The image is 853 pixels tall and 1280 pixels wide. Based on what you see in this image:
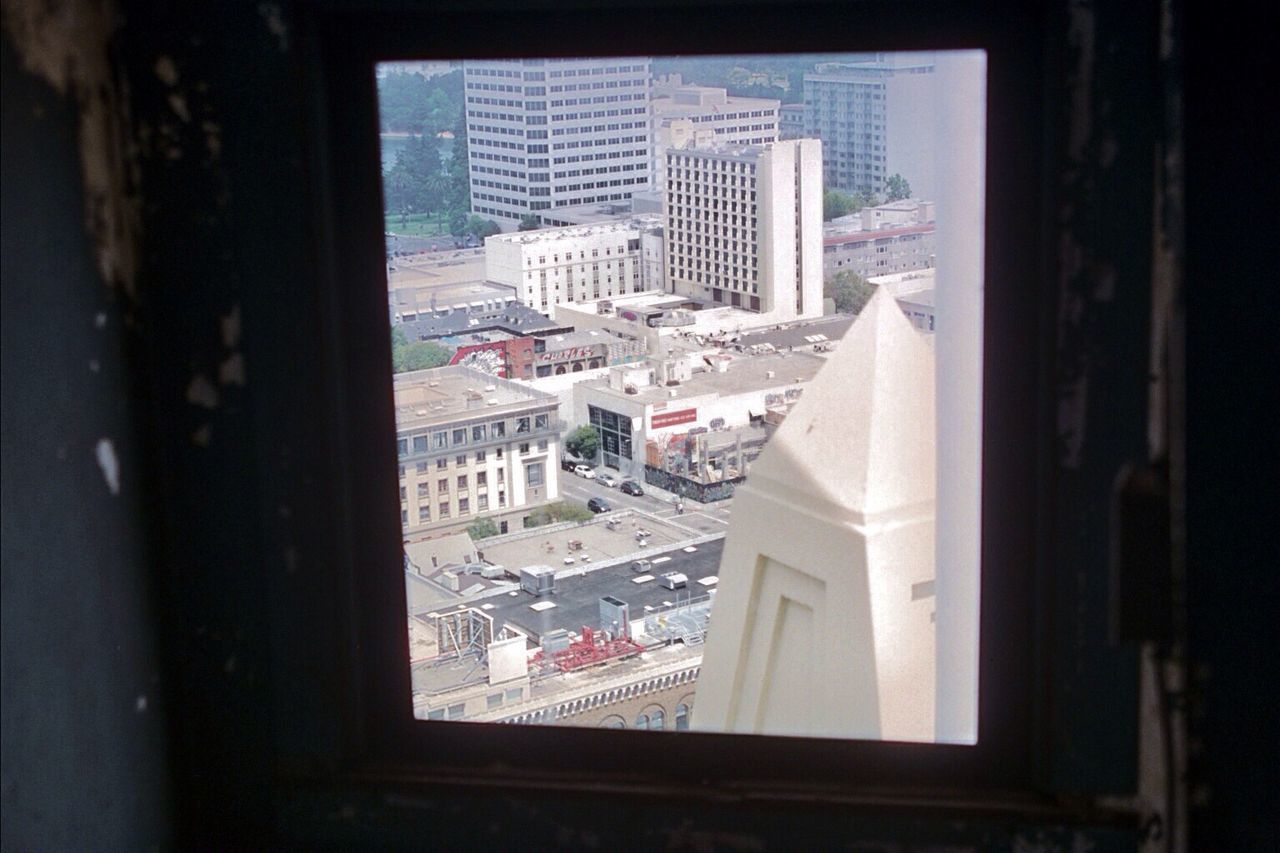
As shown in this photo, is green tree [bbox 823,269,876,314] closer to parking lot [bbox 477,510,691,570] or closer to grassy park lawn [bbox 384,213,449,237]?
parking lot [bbox 477,510,691,570]

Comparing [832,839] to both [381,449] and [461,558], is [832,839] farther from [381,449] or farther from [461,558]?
[381,449]

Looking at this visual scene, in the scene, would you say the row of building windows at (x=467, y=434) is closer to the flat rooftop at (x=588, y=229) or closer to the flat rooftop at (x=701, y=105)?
the flat rooftop at (x=588, y=229)

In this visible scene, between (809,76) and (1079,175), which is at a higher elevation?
(809,76)

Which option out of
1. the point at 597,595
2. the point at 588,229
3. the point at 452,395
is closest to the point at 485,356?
the point at 452,395

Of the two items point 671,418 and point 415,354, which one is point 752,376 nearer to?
point 671,418

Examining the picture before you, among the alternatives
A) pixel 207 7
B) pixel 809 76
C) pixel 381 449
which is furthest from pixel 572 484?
pixel 207 7

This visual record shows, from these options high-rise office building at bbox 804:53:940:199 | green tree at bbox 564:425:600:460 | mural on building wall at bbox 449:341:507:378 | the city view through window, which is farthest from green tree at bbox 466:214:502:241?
high-rise office building at bbox 804:53:940:199

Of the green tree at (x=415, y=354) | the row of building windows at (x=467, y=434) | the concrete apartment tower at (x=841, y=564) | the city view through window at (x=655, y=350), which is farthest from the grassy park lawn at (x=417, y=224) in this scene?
the concrete apartment tower at (x=841, y=564)
